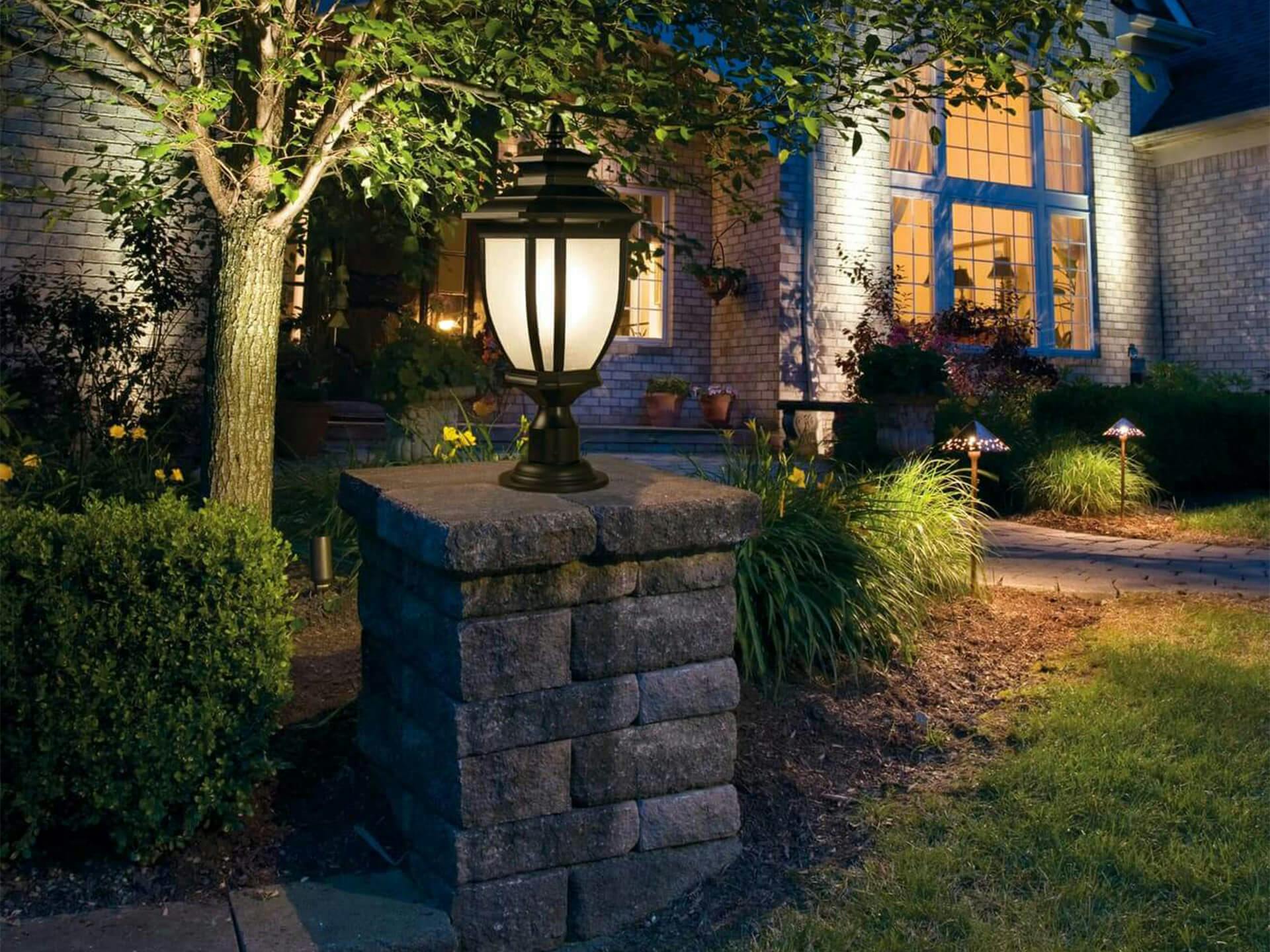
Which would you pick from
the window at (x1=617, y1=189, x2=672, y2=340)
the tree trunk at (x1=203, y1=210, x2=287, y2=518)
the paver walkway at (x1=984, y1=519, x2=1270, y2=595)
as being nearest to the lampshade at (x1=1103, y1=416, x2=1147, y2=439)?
the paver walkway at (x1=984, y1=519, x2=1270, y2=595)

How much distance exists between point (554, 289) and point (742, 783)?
1.50 m

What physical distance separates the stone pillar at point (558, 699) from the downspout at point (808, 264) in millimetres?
8498

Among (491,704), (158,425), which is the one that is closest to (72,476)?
(158,425)

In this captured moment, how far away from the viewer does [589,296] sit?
3.09m

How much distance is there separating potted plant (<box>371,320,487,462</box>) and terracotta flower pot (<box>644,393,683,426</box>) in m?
4.63

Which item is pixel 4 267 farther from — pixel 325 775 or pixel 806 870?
pixel 806 870

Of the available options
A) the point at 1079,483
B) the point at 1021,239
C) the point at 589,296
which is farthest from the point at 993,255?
the point at 589,296

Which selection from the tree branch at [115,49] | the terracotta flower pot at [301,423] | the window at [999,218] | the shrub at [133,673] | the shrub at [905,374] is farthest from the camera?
the window at [999,218]

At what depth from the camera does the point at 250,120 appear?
473 cm

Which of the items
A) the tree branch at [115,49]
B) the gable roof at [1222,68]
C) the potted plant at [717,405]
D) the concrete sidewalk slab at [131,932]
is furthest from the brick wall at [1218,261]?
the concrete sidewalk slab at [131,932]

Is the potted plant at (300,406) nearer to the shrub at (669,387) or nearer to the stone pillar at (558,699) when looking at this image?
the shrub at (669,387)

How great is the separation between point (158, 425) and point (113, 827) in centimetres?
509

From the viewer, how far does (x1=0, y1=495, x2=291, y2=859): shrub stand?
8.91 ft

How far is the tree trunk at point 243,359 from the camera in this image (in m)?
4.46
